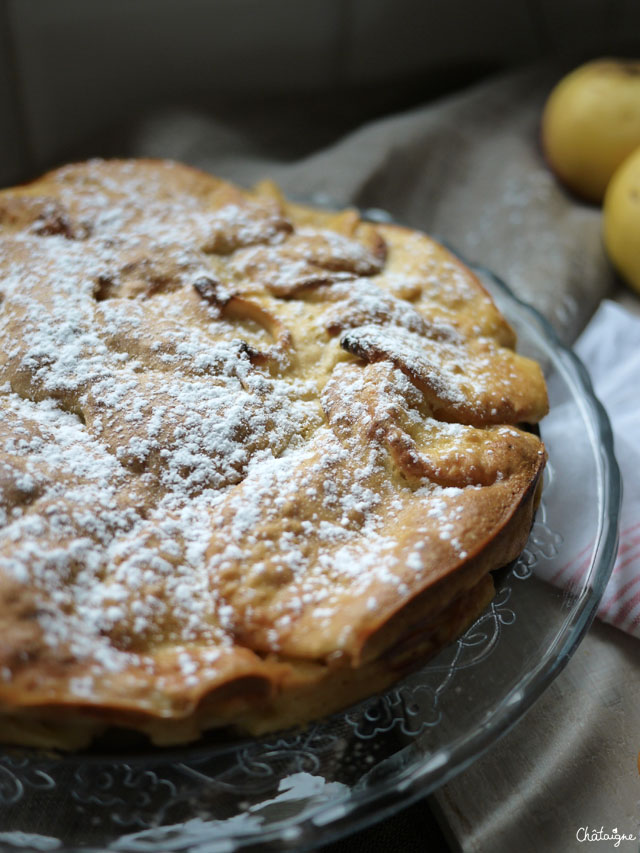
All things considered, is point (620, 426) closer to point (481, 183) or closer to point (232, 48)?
point (481, 183)

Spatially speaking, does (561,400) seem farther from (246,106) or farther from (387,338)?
(246,106)

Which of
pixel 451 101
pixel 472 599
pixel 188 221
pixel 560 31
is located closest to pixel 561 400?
pixel 472 599

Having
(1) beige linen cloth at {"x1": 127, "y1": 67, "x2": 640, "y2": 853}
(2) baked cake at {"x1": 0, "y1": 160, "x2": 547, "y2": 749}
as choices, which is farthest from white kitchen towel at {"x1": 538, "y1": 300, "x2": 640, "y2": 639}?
(2) baked cake at {"x1": 0, "y1": 160, "x2": 547, "y2": 749}

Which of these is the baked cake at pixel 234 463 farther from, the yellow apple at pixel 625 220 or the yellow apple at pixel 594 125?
the yellow apple at pixel 594 125

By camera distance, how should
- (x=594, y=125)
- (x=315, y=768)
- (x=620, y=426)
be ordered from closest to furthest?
(x=315, y=768)
(x=620, y=426)
(x=594, y=125)

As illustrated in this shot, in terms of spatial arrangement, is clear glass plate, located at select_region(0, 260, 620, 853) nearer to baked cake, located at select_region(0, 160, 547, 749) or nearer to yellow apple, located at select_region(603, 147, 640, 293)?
baked cake, located at select_region(0, 160, 547, 749)

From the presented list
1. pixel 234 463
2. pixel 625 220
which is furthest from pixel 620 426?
pixel 234 463

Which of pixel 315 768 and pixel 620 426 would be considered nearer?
pixel 315 768
